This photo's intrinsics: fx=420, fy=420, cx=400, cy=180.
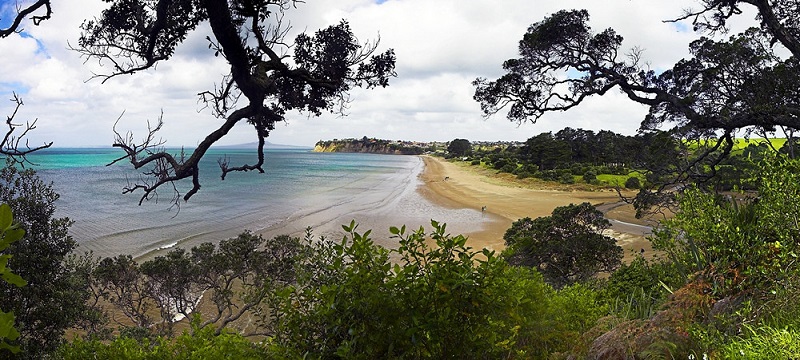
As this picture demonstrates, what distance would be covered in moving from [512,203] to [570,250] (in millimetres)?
21043

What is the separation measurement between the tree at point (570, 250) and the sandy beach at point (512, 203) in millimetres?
5296

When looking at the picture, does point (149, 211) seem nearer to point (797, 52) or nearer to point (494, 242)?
point (494, 242)

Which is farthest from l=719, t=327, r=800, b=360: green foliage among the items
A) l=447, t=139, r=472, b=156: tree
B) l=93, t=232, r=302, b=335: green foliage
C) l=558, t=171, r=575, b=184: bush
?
l=447, t=139, r=472, b=156: tree

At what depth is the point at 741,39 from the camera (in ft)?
29.1

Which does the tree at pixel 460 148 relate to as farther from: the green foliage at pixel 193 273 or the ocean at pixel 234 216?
the green foliage at pixel 193 273

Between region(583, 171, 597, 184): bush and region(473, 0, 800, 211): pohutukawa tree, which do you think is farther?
region(583, 171, 597, 184): bush

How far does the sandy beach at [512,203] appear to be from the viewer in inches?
759

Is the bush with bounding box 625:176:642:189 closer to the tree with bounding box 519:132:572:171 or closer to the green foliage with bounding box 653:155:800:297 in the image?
the tree with bounding box 519:132:572:171

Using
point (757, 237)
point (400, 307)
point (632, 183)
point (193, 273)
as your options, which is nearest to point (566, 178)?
point (632, 183)

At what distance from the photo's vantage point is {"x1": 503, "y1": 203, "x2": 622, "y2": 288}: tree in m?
10.3

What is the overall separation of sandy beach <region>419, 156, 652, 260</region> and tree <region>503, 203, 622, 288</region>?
5.30m

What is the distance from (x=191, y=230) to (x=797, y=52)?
24.2m

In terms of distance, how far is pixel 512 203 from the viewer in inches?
1221

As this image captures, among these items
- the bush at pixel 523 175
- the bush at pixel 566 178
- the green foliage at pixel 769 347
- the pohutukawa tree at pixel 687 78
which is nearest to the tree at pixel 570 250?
the pohutukawa tree at pixel 687 78
